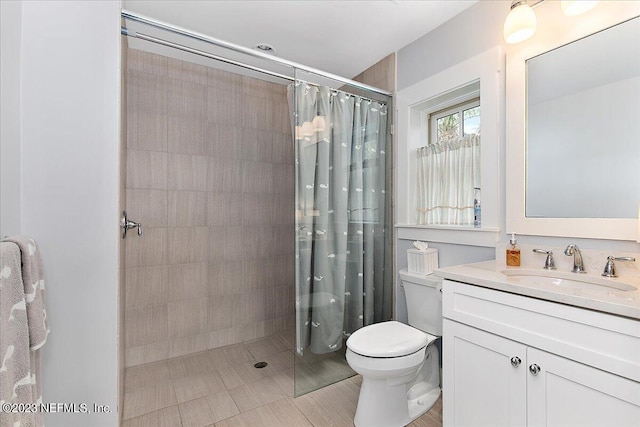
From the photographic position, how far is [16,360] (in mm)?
762

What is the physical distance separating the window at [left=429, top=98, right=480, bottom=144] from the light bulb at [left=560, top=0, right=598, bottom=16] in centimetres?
62

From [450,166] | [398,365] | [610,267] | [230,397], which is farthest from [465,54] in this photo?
[230,397]

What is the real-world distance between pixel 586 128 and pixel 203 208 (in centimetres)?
251

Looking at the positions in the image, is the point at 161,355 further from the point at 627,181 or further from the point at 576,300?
the point at 627,181

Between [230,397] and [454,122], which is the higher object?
[454,122]

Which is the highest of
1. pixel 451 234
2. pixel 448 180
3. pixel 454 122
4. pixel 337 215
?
pixel 454 122

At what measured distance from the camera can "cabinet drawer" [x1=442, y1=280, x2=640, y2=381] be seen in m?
0.91

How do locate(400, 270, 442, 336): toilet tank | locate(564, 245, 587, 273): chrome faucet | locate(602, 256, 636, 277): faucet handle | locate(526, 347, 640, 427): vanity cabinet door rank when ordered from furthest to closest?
locate(400, 270, 442, 336): toilet tank → locate(564, 245, 587, 273): chrome faucet → locate(602, 256, 636, 277): faucet handle → locate(526, 347, 640, 427): vanity cabinet door

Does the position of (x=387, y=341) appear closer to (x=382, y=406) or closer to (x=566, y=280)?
(x=382, y=406)

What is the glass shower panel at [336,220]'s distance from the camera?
1994 millimetres

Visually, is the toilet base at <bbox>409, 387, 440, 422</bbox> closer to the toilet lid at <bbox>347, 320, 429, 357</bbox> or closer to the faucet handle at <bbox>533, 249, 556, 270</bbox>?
the toilet lid at <bbox>347, 320, 429, 357</bbox>

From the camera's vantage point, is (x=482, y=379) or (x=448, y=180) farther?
(x=448, y=180)

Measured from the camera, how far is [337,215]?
215cm

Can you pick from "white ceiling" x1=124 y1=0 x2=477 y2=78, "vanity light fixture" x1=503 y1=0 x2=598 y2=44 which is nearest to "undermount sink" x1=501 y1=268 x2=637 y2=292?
"vanity light fixture" x1=503 y1=0 x2=598 y2=44
